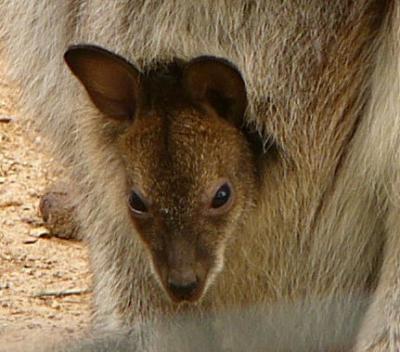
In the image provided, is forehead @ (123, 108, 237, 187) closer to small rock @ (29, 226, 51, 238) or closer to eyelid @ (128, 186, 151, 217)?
eyelid @ (128, 186, 151, 217)

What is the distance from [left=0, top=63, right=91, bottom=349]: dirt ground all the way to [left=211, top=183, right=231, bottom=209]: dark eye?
0.83 meters

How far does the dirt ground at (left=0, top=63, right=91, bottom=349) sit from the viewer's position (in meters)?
4.38

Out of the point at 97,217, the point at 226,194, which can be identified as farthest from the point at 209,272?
the point at 97,217

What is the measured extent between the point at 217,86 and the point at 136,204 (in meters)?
0.28

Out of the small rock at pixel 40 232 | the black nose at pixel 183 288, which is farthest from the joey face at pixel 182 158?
the small rock at pixel 40 232

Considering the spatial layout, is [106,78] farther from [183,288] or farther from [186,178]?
[183,288]

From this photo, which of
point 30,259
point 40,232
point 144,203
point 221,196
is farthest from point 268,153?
point 40,232

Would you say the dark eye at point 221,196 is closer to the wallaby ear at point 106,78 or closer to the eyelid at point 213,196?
the eyelid at point 213,196

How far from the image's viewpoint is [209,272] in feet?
11.3

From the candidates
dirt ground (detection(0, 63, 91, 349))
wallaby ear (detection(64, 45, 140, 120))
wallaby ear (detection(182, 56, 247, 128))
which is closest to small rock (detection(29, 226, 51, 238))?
dirt ground (detection(0, 63, 91, 349))

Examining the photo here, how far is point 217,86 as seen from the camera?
3.49 metres

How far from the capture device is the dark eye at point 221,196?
3475 mm

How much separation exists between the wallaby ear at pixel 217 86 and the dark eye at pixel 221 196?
14 centimetres

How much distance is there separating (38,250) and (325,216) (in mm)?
1453
